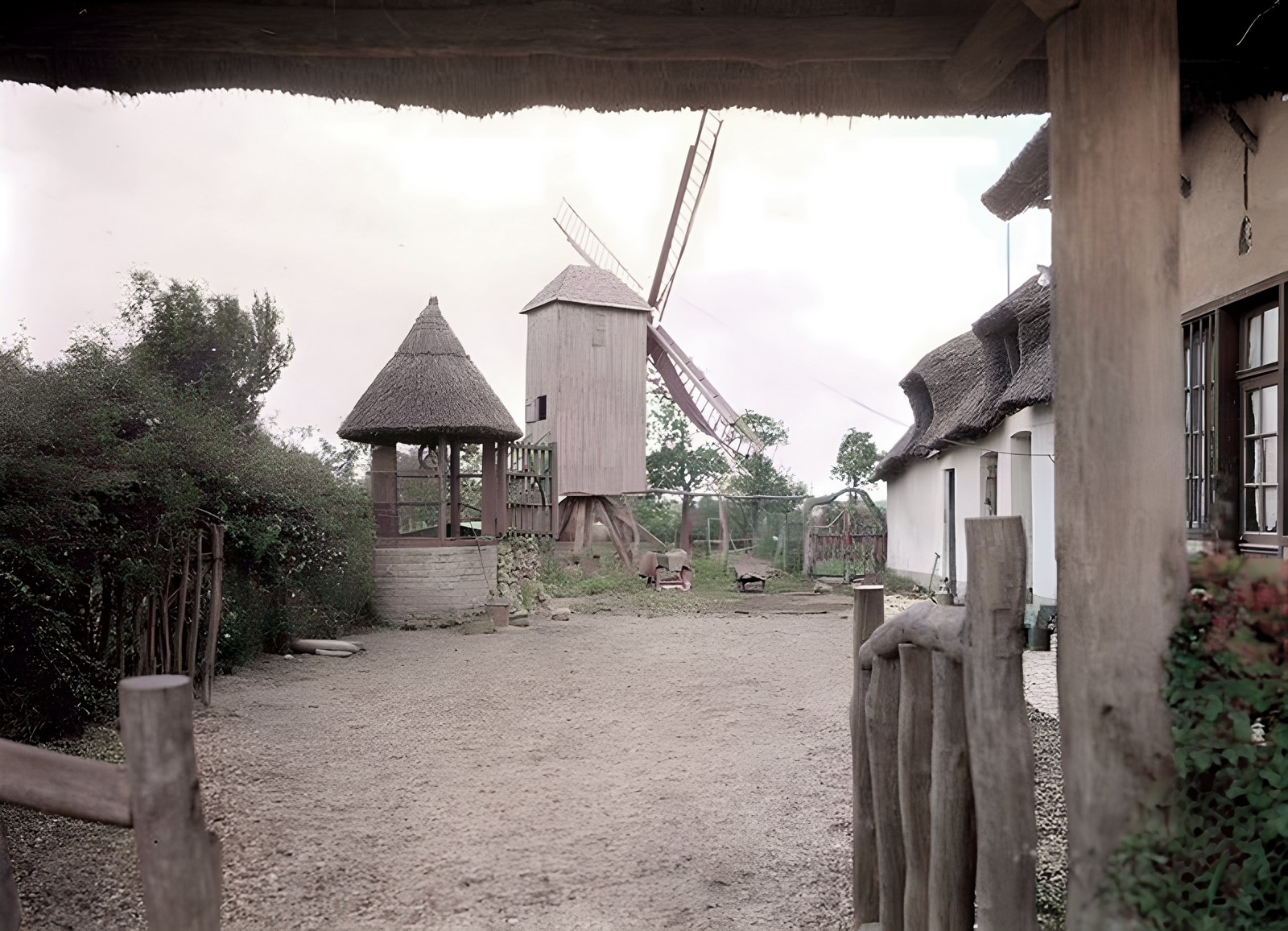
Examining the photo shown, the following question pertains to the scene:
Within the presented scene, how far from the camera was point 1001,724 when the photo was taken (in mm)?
2266

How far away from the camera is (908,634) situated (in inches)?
106

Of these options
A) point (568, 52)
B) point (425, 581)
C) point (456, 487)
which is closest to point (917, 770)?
point (568, 52)

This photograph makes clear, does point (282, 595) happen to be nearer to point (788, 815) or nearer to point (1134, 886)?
point (788, 815)

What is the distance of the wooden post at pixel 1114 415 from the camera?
88.4 inches

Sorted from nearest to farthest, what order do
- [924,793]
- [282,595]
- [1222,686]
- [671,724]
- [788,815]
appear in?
[1222,686] < [924,793] < [788,815] < [671,724] < [282,595]

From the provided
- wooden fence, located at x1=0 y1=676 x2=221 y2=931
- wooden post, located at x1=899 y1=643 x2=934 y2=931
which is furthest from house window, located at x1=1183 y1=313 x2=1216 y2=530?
wooden fence, located at x1=0 y1=676 x2=221 y2=931

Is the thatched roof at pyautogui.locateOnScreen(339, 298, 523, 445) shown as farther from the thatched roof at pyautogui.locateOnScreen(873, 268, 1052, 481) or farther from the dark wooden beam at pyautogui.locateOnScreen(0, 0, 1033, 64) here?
the dark wooden beam at pyautogui.locateOnScreen(0, 0, 1033, 64)

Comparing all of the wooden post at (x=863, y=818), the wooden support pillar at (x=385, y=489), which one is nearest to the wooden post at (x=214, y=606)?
the wooden support pillar at (x=385, y=489)

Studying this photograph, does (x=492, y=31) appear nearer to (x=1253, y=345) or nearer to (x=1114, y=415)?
(x=1114, y=415)

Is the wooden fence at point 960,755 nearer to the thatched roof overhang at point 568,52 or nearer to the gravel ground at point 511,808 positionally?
the gravel ground at point 511,808

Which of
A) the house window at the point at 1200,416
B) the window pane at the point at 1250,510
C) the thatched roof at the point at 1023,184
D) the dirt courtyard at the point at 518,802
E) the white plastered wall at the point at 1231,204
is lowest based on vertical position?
the dirt courtyard at the point at 518,802

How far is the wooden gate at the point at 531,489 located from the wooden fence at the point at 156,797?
13157 mm

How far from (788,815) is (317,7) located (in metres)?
4.05

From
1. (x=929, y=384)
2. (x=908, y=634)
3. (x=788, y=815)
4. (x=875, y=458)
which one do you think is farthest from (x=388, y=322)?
(x=908, y=634)
